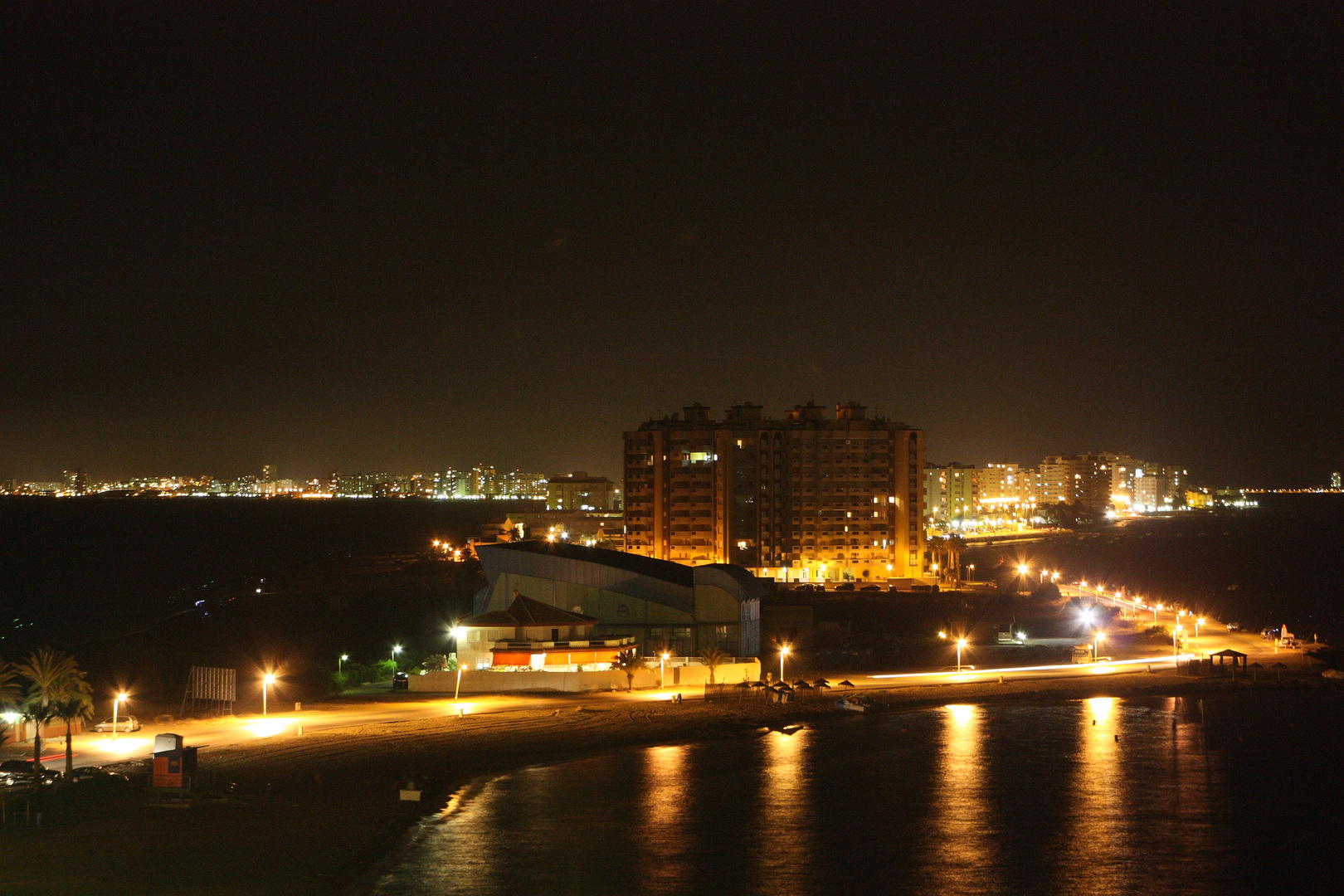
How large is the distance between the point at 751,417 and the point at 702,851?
6195 cm

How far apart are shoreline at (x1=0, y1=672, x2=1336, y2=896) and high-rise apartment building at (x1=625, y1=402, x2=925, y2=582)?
4072 centimetres

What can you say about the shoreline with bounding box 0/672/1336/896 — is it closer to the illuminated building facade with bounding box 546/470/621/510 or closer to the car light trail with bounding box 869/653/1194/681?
the car light trail with bounding box 869/653/1194/681

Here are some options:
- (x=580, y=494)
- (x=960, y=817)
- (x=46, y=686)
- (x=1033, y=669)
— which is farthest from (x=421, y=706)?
(x=580, y=494)

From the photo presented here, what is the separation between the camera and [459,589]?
7431cm

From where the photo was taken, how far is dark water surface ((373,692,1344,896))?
59.4ft

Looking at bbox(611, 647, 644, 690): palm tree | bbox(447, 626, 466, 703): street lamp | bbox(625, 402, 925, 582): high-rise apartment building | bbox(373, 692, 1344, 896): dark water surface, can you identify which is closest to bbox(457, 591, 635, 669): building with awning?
bbox(447, 626, 466, 703): street lamp

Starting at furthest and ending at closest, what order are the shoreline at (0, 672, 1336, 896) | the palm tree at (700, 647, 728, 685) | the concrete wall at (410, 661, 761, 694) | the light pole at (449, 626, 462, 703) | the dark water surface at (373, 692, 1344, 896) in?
the palm tree at (700, 647, 728, 685) < the concrete wall at (410, 661, 761, 694) < the light pole at (449, 626, 462, 703) < the dark water surface at (373, 692, 1344, 896) < the shoreline at (0, 672, 1336, 896)

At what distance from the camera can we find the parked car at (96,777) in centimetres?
2019

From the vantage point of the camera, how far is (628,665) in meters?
33.5

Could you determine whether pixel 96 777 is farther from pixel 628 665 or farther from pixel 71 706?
pixel 628 665

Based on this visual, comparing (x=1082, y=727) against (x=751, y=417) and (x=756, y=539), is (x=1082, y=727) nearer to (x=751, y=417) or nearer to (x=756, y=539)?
(x=756, y=539)

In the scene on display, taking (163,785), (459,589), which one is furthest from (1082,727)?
(459,589)

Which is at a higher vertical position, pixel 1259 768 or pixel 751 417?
pixel 751 417

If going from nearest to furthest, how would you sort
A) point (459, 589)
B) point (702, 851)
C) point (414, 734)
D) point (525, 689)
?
1. point (702, 851)
2. point (414, 734)
3. point (525, 689)
4. point (459, 589)
